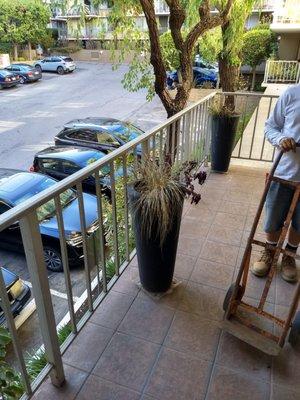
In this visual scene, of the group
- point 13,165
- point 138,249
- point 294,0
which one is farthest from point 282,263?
point 294,0

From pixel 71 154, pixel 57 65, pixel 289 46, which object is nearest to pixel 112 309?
pixel 71 154

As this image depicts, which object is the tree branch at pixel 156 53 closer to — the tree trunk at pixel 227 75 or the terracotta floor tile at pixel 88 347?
the tree trunk at pixel 227 75

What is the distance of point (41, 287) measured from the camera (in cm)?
146

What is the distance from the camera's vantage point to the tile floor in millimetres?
1717

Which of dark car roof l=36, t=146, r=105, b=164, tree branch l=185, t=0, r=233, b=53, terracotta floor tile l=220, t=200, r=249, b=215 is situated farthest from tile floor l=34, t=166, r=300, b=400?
dark car roof l=36, t=146, r=105, b=164

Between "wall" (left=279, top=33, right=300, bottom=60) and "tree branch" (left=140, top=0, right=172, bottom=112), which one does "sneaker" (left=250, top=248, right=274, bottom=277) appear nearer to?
"tree branch" (left=140, top=0, right=172, bottom=112)

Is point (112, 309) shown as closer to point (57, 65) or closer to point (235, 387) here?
point (235, 387)

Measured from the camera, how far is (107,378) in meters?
1.77

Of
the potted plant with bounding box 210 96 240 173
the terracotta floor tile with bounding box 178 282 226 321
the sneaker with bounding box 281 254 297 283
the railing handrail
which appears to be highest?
the railing handrail

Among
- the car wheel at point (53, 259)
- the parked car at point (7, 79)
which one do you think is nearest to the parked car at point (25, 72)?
the parked car at point (7, 79)

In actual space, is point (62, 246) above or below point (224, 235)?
above

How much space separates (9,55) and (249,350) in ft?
105

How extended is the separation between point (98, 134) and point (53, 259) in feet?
13.8

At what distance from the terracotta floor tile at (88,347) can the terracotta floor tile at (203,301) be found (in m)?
0.53
